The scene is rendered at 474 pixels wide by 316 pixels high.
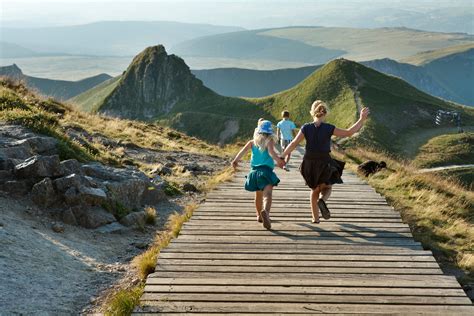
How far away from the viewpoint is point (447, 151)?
67000 millimetres

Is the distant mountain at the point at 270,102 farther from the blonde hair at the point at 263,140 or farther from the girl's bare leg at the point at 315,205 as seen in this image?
the blonde hair at the point at 263,140

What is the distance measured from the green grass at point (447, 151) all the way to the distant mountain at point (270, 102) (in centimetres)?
504

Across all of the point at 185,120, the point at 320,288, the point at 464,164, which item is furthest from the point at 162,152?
the point at 185,120

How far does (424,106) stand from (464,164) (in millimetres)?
33113

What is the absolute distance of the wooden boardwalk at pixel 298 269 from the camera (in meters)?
6.21

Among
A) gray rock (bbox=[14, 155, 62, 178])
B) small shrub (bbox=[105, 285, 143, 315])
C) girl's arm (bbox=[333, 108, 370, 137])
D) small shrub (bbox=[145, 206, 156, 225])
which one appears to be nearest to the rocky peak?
small shrub (bbox=[145, 206, 156, 225])

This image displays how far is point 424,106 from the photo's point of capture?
95312 millimetres

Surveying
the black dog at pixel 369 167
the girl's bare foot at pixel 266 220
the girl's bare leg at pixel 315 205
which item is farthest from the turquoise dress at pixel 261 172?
the black dog at pixel 369 167

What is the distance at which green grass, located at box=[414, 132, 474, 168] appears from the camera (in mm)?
63072

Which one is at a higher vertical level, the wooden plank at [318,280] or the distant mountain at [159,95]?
the wooden plank at [318,280]

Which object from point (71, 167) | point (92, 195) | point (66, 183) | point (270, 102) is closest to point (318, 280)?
point (92, 195)

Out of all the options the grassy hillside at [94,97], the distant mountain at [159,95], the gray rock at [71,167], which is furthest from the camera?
the grassy hillside at [94,97]

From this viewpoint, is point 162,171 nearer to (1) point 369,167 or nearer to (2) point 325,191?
(1) point 369,167

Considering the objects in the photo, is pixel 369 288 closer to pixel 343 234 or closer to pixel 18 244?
pixel 343 234
